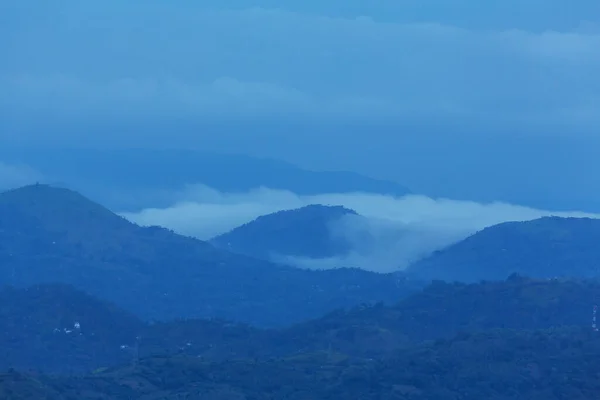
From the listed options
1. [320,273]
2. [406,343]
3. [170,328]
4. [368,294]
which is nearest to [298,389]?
[406,343]

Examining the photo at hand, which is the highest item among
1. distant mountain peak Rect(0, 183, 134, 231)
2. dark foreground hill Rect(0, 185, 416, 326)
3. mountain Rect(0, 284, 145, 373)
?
distant mountain peak Rect(0, 183, 134, 231)

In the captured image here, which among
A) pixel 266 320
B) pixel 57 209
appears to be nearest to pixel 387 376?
pixel 266 320

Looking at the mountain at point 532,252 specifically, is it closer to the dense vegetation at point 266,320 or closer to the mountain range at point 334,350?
the dense vegetation at point 266,320

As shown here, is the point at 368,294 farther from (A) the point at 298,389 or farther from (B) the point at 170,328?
(A) the point at 298,389

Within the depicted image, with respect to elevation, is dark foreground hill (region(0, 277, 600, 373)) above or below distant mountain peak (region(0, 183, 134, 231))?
below

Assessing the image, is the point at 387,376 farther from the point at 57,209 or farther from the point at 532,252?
the point at 57,209

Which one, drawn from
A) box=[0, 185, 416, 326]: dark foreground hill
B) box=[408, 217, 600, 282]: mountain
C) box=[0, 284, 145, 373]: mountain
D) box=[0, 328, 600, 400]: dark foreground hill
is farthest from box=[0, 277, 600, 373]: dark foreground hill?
box=[408, 217, 600, 282]: mountain

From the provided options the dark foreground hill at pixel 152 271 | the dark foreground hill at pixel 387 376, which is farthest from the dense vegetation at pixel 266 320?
the dark foreground hill at pixel 152 271

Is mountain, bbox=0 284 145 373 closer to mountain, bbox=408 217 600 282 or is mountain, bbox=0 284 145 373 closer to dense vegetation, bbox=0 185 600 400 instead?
dense vegetation, bbox=0 185 600 400
